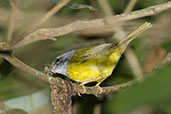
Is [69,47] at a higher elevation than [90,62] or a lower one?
higher

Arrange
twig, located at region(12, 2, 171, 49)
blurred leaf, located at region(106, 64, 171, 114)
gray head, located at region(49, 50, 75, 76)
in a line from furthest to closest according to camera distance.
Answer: gray head, located at region(49, 50, 75, 76) → twig, located at region(12, 2, 171, 49) → blurred leaf, located at region(106, 64, 171, 114)

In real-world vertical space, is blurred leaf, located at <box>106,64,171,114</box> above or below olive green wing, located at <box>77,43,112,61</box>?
below

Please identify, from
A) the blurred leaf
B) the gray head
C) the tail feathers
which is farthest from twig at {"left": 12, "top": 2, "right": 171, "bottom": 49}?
the gray head

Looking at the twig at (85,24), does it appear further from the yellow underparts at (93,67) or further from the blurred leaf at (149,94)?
the yellow underparts at (93,67)

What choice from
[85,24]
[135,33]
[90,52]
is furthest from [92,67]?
[85,24]

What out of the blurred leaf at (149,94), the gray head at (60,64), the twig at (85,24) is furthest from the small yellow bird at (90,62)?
the blurred leaf at (149,94)

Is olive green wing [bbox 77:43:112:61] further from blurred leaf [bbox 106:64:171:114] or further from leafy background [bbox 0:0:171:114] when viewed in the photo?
blurred leaf [bbox 106:64:171:114]

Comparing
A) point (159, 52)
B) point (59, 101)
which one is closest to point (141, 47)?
point (159, 52)

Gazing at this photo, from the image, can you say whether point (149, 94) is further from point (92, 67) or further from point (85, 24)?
point (92, 67)

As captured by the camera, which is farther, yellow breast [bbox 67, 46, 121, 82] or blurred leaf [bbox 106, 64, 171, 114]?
yellow breast [bbox 67, 46, 121, 82]
